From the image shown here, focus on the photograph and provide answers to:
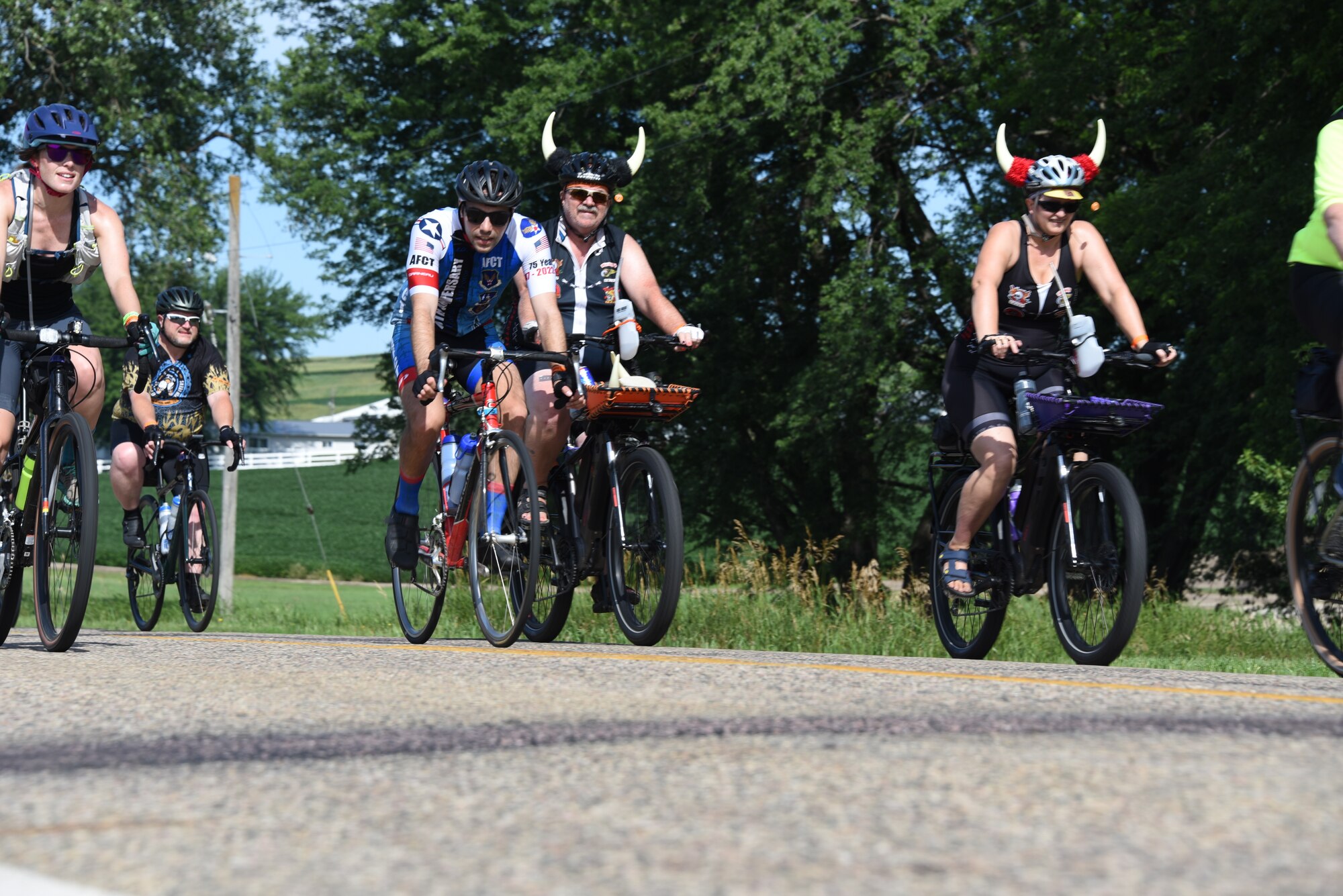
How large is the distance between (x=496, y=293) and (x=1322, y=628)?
12.4 ft

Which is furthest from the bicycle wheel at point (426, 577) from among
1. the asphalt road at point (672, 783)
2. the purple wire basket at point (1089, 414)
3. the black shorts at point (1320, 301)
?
the black shorts at point (1320, 301)

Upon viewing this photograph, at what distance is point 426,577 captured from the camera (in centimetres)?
834

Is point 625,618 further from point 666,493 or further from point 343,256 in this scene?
point 343,256

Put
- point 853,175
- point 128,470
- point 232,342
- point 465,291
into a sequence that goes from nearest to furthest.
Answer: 1. point 465,291
2. point 128,470
3. point 853,175
4. point 232,342

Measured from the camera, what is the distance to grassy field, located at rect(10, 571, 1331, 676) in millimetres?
8812

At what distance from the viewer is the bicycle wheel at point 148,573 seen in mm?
11391

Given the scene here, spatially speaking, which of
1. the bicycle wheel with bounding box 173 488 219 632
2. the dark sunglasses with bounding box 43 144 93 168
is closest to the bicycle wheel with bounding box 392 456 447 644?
the dark sunglasses with bounding box 43 144 93 168

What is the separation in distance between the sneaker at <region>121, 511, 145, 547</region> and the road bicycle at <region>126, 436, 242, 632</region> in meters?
0.02

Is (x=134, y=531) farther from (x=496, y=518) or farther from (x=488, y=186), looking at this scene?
(x=488, y=186)

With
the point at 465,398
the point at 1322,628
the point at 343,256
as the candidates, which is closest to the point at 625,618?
the point at 465,398

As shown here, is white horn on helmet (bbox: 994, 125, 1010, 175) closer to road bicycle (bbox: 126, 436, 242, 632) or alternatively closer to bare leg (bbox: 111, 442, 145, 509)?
road bicycle (bbox: 126, 436, 242, 632)

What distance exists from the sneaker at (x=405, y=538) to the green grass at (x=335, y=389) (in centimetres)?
14760

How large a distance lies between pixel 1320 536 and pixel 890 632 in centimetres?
373

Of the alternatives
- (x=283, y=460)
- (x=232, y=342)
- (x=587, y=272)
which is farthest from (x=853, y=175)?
(x=283, y=460)
